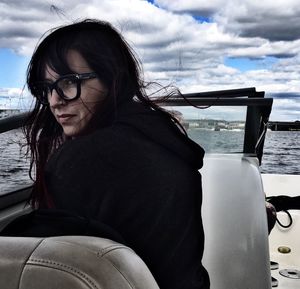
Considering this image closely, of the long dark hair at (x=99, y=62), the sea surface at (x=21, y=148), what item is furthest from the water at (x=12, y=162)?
the long dark hair at (x=99, y=62)

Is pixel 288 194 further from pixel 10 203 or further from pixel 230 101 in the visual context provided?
pixel 10 203

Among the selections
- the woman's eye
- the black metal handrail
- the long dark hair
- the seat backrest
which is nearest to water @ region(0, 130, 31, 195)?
the long dark hair

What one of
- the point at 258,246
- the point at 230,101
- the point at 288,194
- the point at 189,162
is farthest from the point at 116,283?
the point at 288,194

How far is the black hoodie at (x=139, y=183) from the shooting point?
1.11 m

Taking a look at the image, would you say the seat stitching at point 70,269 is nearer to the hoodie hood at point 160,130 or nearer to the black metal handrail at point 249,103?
the hoodie hood at point 160,130

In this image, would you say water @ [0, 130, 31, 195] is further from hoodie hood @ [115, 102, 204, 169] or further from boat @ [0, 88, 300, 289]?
hoodie hood @ [115, 102, 204, 169]

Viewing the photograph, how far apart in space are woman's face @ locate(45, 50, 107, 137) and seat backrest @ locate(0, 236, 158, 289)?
1.58 feet

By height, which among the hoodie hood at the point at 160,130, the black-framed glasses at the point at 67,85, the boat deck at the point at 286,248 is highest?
the black-framed glasses at the point at 67,85

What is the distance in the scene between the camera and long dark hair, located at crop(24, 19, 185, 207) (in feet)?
4.15

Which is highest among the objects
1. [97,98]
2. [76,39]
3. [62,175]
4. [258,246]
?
[76,39]

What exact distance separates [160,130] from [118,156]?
14cm

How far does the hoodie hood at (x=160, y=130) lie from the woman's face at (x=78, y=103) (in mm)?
79

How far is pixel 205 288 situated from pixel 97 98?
1.88ft

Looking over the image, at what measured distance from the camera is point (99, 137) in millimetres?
1118
